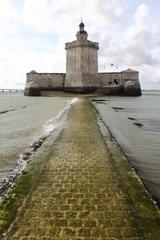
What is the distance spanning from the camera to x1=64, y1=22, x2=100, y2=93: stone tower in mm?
64812

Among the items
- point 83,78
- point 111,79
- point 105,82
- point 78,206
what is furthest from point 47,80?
point 78,206

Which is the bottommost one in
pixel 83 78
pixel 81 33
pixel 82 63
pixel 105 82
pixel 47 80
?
pixel 105 82

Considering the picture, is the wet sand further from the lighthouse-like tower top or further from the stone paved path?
the lighthouse-like tower top

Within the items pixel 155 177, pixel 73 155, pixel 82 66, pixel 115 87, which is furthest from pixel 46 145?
pixel 115 87

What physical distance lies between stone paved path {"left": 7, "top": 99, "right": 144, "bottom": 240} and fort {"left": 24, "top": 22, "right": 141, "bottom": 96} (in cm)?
5824

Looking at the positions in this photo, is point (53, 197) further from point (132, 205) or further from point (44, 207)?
point (132, 205)

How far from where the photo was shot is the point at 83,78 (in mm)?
65625

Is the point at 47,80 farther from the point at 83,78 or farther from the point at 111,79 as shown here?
the point at 111,79

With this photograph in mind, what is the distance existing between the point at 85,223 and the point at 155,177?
4.15 m

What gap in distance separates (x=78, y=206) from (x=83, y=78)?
61048 mm

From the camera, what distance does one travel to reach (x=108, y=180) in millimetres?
7035

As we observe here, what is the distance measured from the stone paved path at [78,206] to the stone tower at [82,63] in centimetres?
5802

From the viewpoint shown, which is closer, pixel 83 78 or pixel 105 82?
pixel 83 78

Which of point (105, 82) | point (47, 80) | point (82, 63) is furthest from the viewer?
point (47, 80)
